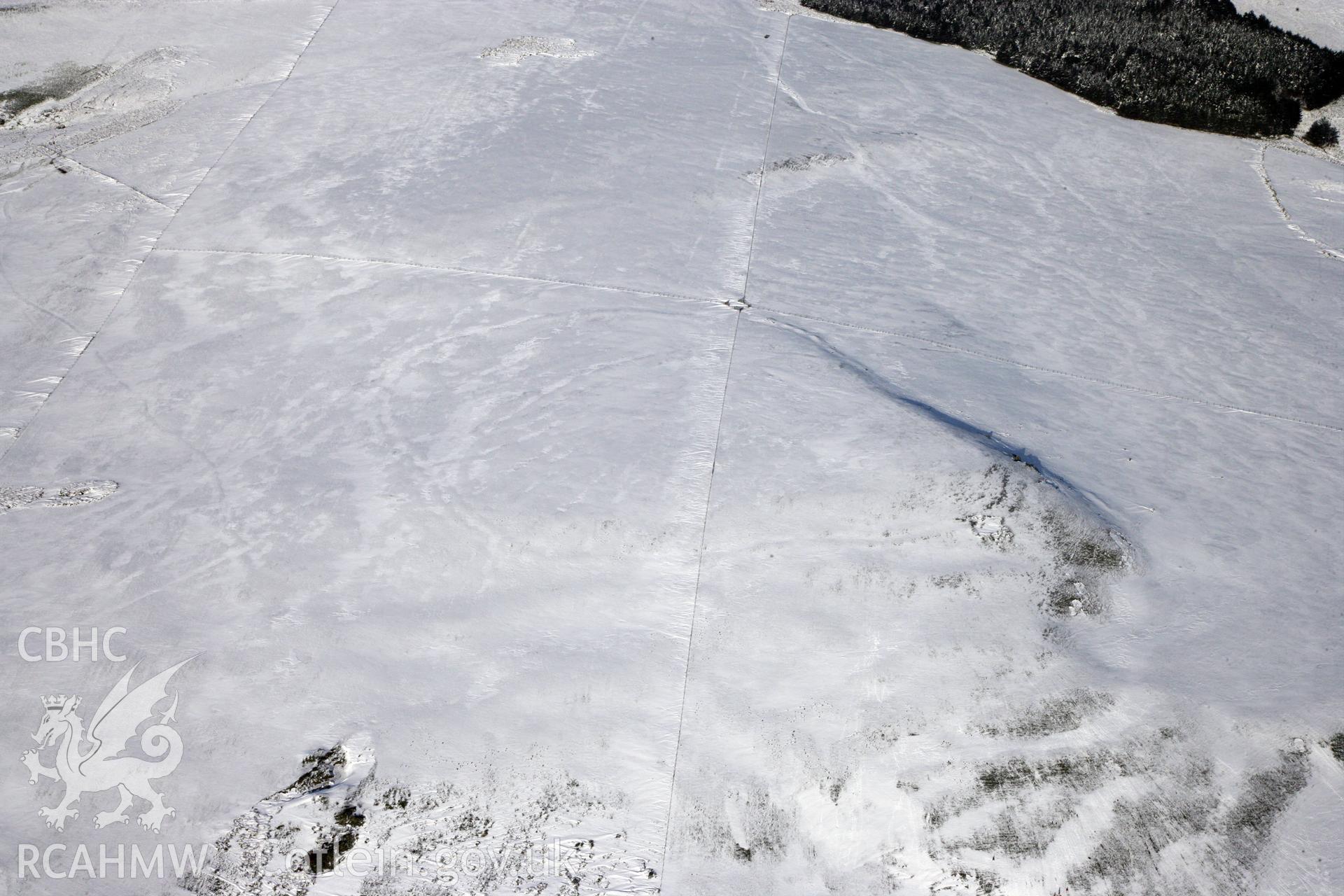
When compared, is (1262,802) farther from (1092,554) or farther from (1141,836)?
(1092,554)

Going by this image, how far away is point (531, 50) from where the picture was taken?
16.8 ft

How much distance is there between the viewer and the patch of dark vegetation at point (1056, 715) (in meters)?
2.47

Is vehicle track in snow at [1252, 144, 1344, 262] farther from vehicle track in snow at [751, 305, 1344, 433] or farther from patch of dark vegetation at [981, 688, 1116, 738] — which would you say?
patch of dark vegetation at [981, 688, 1116, 738]

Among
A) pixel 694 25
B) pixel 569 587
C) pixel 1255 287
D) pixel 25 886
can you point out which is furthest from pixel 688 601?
pixel 694 25

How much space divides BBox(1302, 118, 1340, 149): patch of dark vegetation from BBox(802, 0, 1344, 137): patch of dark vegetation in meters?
0.11

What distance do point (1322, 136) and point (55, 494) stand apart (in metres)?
6.89

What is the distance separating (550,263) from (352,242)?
894 mm

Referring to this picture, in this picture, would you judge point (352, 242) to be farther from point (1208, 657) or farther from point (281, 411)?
point (1208, 657)

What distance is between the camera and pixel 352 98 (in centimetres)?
465

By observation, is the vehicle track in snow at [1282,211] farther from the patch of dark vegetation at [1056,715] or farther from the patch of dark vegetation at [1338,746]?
the patch of dark vegetation at [1056,715]

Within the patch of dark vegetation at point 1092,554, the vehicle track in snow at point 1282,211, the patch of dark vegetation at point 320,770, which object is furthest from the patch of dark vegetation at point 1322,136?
the patch of dark vegetation at point 320,770

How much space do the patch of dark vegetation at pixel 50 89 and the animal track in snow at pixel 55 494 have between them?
105 inches

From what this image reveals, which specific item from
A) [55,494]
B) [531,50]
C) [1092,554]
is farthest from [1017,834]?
[531,50]

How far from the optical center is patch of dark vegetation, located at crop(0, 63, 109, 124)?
4.52 meters
